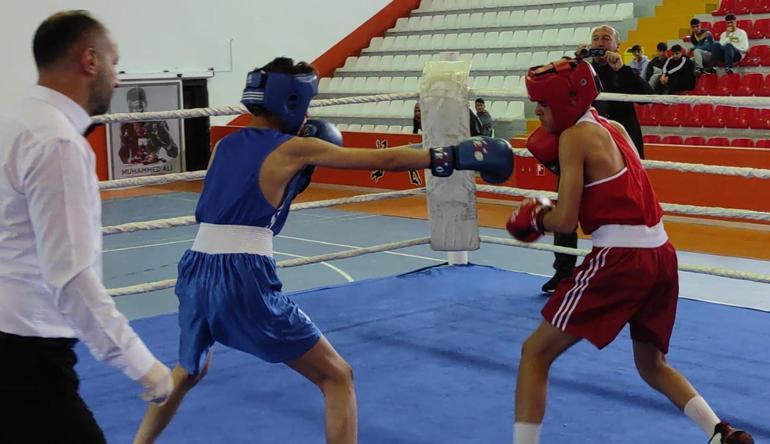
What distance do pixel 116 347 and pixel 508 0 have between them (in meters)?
12.9

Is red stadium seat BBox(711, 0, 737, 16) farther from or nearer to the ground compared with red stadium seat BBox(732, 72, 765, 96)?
farther from the ground

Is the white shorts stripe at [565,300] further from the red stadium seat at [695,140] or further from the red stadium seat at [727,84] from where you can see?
the red stadium seat at [727,84]

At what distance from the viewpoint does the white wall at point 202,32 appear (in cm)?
1102

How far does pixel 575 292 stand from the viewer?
2561 mm

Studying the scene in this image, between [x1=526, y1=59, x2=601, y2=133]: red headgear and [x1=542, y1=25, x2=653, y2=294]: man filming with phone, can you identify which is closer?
[x1=526, y1=59, x2=601, y2=133]: red headgear

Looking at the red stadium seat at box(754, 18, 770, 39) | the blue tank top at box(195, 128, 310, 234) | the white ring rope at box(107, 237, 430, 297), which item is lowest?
the white ring rope at box(107, 237, 430, 297)

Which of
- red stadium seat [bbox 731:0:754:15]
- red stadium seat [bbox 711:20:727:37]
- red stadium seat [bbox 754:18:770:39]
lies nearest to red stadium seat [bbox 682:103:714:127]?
red stadium seat [bbox 711:20:727:37]

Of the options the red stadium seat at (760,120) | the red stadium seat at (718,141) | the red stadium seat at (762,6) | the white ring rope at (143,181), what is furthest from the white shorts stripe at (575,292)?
the red stadium seat at (762,6)

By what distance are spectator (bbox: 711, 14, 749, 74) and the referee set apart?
9434mm

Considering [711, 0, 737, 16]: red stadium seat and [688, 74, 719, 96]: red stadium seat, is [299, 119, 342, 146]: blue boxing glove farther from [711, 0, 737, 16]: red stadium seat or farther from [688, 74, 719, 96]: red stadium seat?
[711, 0, 737, 16]: red stadium seat

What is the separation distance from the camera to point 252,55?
1328cm

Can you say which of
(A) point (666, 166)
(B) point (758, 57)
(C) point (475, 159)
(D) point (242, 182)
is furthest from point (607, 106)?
(B) point (758, 57)

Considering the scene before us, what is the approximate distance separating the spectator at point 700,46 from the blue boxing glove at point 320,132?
319 inches

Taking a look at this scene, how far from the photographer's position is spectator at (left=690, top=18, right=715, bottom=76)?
10078 millimetres
